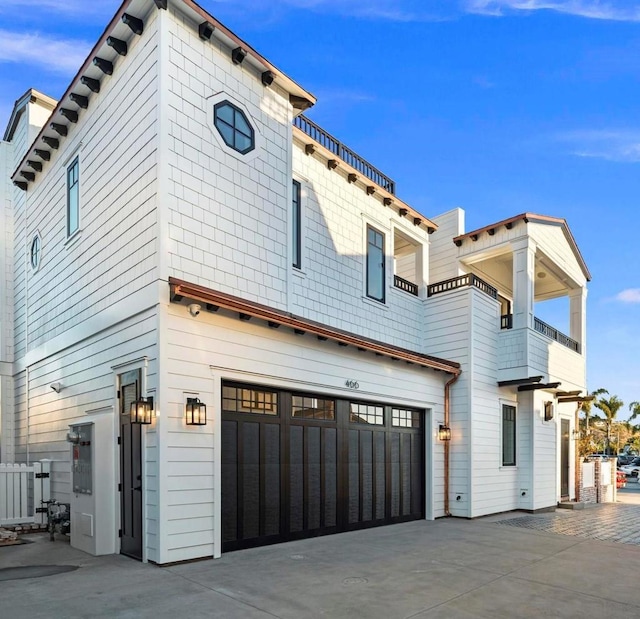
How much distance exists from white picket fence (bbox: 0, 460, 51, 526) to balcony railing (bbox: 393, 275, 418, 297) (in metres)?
7.89

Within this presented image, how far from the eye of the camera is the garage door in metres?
7.31

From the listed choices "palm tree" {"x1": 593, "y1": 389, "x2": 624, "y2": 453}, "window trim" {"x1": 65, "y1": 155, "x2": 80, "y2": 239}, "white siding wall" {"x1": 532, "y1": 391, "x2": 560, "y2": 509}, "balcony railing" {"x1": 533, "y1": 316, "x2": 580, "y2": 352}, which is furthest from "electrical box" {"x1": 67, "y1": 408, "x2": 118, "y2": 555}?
"palm tree" {"x1": 593, "y1": 389, "x2": 624, "y2": 453}

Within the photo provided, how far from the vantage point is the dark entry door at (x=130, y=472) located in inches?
260

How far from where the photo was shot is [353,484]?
9359 millimetres

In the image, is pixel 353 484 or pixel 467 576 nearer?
pixel 467 576

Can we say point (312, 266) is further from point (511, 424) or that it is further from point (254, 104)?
point (511, 424)

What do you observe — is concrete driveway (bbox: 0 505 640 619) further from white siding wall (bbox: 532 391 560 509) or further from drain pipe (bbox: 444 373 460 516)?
white siding wall (bbox: 532 391 560 509)

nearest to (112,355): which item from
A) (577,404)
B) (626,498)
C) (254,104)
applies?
(254,104)

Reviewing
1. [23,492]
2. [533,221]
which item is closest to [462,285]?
[533,221]

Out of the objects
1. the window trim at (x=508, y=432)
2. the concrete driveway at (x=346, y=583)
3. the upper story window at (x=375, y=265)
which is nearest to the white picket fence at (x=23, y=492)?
the concrete driveway at (x=346, y=583)

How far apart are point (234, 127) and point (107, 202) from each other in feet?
7.30

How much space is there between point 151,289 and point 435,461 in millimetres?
7363

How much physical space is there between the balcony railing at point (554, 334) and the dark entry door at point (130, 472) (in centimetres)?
973

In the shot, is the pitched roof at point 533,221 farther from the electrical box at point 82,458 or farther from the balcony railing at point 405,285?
the electrical box at point 82,458
